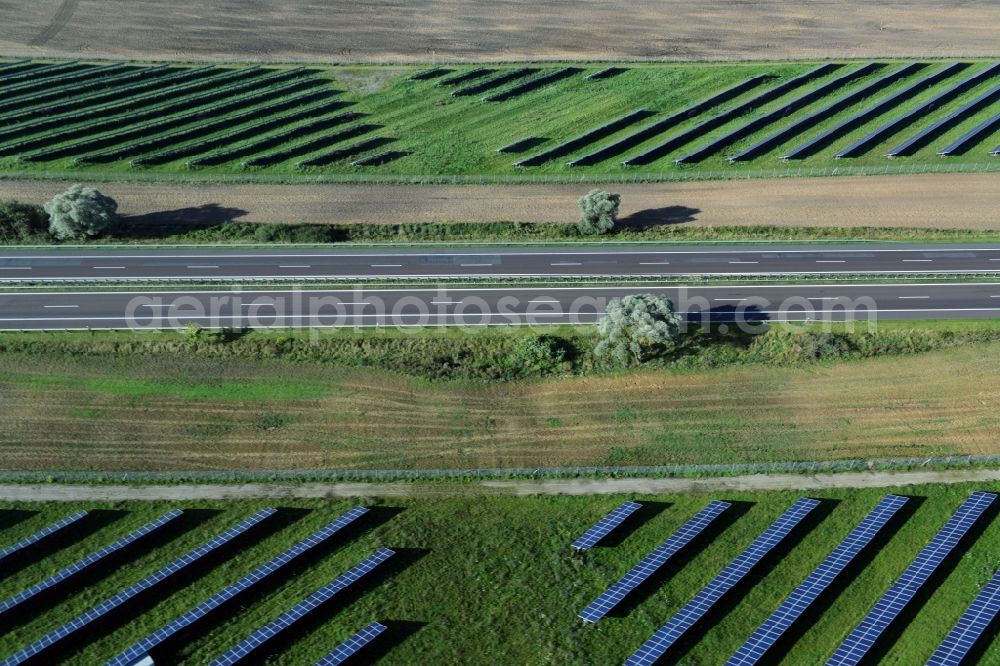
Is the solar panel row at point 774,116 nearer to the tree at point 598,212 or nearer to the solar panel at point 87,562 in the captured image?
the tree at point 598,212

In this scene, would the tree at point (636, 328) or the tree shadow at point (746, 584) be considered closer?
the tree shadow at point (746, 584)

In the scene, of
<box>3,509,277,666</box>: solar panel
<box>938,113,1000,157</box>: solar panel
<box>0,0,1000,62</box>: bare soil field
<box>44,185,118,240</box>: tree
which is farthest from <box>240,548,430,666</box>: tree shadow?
<box>0,0,1000,62</box>: bare soil field

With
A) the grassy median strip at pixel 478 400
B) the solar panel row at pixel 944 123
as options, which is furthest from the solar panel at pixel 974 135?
the grassy median strip at pixel 478 400

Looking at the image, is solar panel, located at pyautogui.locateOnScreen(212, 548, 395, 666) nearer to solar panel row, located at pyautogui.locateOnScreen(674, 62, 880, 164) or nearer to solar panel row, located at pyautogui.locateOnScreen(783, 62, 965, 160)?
solar panel row, located at pyautogui.locateOnScreen(674, 62, 880, 164)

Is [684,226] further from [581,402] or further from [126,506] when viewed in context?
[126,506]

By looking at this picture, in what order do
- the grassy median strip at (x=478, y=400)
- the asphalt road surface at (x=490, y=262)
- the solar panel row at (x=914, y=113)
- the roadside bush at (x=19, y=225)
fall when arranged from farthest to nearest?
1. the solar panel row at (x=914, y=113)
2. the roadside bush at (x=19, y=225)
3. the asphalt road surface at (x=490, y=262)
4. the grassy median strip at (x=478, y=400)

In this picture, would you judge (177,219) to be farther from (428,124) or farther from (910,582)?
(910,582)
